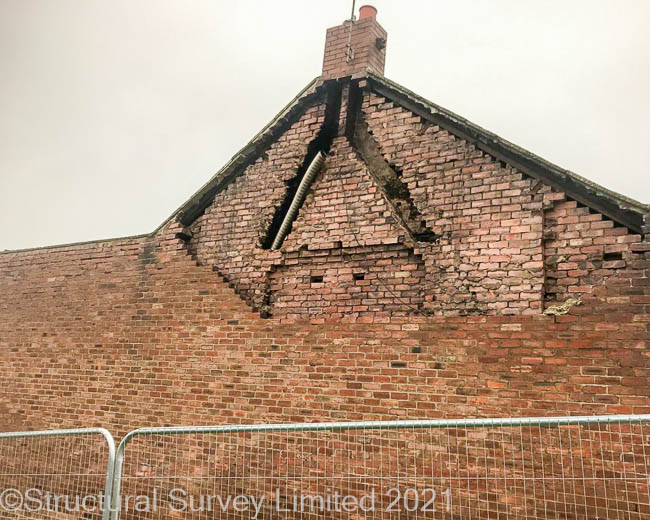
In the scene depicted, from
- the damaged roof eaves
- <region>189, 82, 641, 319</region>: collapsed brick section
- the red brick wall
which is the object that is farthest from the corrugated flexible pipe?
the red brick wall

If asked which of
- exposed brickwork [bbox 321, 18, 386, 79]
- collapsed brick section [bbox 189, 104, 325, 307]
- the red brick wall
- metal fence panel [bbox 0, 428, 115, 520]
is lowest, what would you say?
metal fence panel [bbox 0, 428, 115, 520]

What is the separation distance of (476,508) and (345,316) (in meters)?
2.17

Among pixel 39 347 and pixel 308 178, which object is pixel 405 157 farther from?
pixel 39 347

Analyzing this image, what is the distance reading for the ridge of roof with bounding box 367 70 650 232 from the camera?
458cm

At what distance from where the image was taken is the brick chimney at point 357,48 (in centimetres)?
662

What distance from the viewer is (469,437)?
4734mm

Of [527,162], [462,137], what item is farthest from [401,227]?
[527,162]

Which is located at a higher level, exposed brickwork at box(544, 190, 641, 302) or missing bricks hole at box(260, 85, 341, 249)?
missing bricks hole at box(260, 85, 341, 249)

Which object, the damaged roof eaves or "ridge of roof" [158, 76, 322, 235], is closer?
the damaged roof eaves

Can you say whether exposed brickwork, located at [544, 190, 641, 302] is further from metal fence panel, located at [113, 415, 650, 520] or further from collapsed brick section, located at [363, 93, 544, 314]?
metal fence panel, located at [113, 415, 650, 520]

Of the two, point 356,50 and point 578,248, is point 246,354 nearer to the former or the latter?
point 578,248

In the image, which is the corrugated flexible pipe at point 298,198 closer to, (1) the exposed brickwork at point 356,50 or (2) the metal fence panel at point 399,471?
(1) the exposed brickwork at point 356,50

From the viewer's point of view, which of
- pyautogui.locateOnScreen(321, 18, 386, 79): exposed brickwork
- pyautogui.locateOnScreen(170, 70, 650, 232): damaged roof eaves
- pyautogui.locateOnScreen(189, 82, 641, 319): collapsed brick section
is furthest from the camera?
pyautogui.locateOnScreen(321, 18, 386, 79): exposed brickwork

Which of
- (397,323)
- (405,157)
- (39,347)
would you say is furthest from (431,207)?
(39,347)
